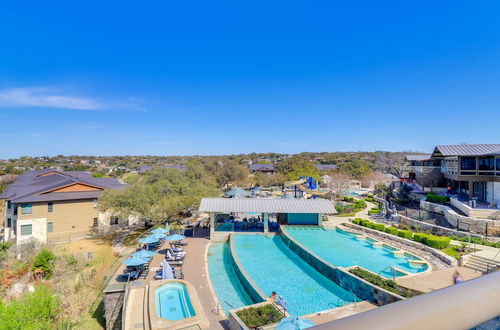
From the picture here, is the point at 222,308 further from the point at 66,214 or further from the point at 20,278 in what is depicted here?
the point at 66,214

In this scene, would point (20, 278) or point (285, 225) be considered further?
point (285, 225)

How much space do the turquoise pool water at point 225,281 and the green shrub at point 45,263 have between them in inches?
408

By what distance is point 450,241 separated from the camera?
1864 cm

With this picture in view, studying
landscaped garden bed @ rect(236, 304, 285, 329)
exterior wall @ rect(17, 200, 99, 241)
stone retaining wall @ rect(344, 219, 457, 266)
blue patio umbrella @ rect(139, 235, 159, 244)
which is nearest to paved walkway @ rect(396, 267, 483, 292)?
stone retaining wall @ rect(344, 219, 457, 266)

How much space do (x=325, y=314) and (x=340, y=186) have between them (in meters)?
34.0

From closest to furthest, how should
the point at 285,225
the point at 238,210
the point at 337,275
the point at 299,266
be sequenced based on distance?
the point at 337,275 < the point at 299,266 < the point at 238,210 < the point at 285,225

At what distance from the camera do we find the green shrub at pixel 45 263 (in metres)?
18.3

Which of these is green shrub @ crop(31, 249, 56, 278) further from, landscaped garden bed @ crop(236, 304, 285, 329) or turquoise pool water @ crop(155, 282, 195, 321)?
landscaped garden bed @ crop(236, 304, 285, 329)

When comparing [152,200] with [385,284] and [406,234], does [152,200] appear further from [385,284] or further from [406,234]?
[406,234]

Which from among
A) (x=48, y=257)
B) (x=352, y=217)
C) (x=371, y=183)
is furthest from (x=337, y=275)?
(x=371, y=183)

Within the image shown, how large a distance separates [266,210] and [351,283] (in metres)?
10.9

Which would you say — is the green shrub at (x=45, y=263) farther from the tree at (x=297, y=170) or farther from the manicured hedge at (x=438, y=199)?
the tree at (x=297, y=170)

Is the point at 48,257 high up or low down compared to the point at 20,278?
up

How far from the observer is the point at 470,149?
83.2ft
